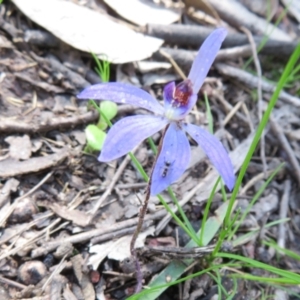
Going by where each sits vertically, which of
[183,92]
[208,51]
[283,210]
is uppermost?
[208,51]

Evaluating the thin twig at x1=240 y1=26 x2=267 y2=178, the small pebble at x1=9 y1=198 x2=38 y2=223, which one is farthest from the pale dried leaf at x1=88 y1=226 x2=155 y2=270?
the thin twig at x1=240 y1=26 x2=267 y2=178

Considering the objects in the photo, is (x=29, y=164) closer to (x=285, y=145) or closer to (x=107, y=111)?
(x=107, y=111)

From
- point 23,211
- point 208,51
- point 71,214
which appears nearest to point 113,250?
point 71,214

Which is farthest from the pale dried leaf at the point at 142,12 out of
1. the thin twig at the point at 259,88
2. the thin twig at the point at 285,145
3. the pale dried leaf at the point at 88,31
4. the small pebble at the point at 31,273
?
the small pebble at the point at 31,273

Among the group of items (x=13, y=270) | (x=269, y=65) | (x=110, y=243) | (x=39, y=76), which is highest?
(x=269, y=65)

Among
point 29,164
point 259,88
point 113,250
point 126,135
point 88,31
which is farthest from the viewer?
point 259,88

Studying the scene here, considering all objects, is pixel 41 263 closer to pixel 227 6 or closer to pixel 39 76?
pixel 39 76

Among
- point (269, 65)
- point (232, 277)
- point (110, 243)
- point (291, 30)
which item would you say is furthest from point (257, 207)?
point (291, 30)
